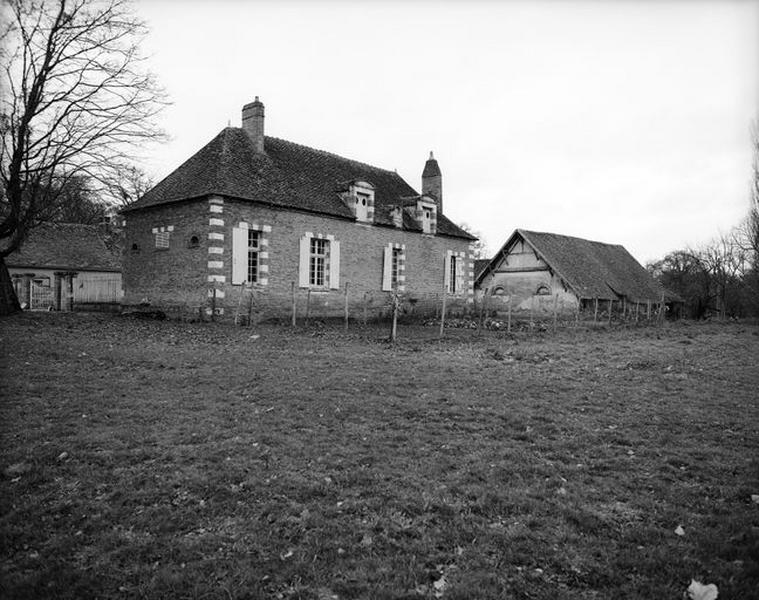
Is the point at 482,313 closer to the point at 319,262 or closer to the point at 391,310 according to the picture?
the point at 391,310

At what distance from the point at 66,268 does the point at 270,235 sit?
2149cm

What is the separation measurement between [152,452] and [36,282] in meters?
34.0

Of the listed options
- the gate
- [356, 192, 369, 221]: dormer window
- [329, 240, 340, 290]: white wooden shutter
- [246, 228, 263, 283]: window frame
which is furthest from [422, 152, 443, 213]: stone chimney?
the gate

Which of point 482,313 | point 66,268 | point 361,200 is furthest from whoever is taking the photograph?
point 66,268

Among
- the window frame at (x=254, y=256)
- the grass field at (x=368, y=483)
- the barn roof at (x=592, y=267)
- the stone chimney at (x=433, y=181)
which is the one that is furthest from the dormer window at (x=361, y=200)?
the grass field at (x=368, y=483)

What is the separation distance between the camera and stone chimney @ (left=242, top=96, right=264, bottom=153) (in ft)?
78.7

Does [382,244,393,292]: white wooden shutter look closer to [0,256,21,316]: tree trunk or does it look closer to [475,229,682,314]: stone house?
[475,229,682,314]: stone house

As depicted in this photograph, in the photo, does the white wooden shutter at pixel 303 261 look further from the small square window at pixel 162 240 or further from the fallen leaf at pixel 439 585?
the fallen leaf at pixel 439 585

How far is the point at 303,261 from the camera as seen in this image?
23188 mm

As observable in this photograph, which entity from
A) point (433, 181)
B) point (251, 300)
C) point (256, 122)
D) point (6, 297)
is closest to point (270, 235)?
point (251, 300)

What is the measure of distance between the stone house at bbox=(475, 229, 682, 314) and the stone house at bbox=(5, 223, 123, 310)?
71.8 feet

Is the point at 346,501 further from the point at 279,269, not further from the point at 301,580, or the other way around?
the point at 279,269

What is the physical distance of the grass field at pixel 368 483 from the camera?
159 inches

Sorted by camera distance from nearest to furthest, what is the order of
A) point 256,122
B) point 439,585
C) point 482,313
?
point 439,585 < point 256,122 < point 482,313
